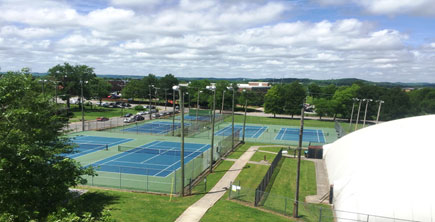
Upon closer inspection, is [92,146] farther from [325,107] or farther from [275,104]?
[325,107]

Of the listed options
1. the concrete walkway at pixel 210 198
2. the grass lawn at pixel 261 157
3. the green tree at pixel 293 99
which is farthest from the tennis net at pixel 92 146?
the green tree at pixel 293 99

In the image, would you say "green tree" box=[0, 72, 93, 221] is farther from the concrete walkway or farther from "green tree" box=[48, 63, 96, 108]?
"green tree" box=[48, 63, 96, 108]

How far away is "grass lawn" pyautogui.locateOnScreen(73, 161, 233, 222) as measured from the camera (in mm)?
19844

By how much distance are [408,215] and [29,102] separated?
2182cm

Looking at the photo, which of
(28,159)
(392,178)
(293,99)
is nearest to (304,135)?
(293,99)

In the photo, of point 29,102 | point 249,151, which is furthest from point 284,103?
point 29,102

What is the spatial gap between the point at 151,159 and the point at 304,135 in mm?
38146

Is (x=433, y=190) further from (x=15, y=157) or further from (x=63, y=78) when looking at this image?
(x=63, y=78)

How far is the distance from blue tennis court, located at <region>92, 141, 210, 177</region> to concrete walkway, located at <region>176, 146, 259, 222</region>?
21.0 ft

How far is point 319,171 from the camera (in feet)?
113

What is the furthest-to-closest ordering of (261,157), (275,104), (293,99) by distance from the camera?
(293,99), (275,104), (261,157)

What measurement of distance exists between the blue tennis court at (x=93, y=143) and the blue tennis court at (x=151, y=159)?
450 cm

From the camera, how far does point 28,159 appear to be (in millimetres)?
12898

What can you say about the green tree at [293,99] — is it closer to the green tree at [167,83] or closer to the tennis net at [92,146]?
the green tree at [167,83]
